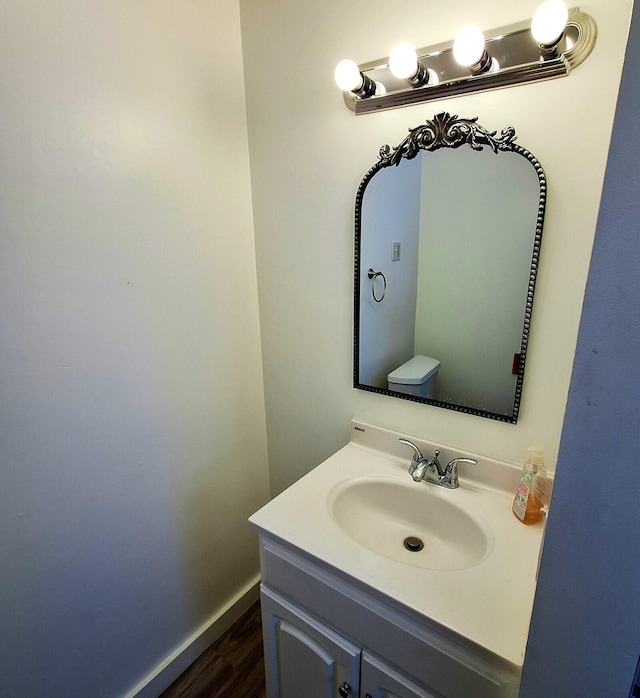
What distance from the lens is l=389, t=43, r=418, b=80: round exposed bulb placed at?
3.22 ft

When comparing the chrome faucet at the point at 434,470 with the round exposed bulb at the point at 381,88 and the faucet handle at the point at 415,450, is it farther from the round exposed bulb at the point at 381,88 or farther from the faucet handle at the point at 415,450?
the round exposed bulb at the point at 381,88

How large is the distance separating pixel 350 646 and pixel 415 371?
30.4 inches

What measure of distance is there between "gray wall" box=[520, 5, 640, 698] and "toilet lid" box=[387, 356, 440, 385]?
791 millimetres

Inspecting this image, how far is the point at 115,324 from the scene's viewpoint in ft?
3.60

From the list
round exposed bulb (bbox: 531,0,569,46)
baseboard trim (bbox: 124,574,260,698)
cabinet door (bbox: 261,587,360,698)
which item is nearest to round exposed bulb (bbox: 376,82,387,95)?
round exposed bulb (bbox: 531,0,569,46)

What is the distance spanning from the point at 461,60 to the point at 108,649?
197 centimetres

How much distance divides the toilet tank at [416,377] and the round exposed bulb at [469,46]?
0.79m

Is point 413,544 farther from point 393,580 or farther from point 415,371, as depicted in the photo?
point 415,371

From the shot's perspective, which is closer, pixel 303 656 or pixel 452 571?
pixel 452 571

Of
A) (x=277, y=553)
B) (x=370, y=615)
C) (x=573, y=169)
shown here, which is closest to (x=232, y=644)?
(x=277, y=553)

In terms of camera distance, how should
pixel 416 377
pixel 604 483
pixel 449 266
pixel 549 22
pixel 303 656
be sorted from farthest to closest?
pixel 416 377 < pixel 449 266 < pixel 303 656 < pixel 549 22 < pixel 604 483

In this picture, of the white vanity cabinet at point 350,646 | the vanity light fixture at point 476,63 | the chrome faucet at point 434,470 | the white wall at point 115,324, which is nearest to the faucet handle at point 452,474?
the chrome faucet at point 434,470

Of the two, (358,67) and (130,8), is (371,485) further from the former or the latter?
(130,8)

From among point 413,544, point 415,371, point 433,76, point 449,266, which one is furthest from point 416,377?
point 433,76
